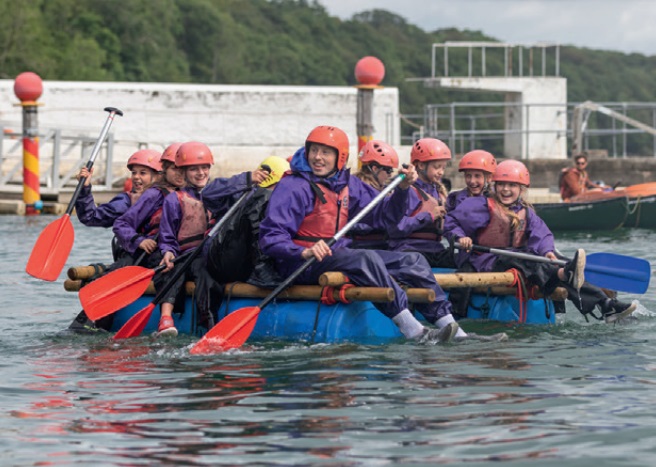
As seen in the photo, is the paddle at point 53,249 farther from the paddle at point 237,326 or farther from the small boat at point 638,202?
the small boat at point 638,202

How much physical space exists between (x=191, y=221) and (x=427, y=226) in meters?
1.73

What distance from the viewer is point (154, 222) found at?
379 inches

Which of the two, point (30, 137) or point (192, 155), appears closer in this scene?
point (192, 155)

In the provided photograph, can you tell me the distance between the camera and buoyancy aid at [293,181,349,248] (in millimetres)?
8383

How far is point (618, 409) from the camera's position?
6234 mm

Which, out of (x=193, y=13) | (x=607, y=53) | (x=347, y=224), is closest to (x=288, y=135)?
(x=347, y=224)

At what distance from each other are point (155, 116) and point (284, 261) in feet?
62.9

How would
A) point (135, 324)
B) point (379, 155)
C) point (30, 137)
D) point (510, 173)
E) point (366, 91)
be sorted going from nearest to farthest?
point (135, 324)
point (510, 173)
point (379, 155)
point (366, 91)
point (30, 137)

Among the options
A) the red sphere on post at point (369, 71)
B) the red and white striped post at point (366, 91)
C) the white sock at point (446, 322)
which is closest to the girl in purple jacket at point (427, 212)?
the white sock at point (446, 322)

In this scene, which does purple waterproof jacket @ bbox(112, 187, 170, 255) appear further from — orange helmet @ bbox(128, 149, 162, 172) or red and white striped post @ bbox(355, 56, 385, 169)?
red and white striped post @ bbox(355, 56, 385, 169)

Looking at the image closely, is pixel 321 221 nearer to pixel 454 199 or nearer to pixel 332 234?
pixel 332 234

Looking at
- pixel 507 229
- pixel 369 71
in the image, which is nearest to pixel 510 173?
pixel 507 229

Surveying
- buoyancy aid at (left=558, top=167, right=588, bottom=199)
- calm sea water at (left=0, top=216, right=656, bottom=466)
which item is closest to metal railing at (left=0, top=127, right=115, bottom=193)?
buoyancy aid at (left=558, top=167, right=588, bottom=199)

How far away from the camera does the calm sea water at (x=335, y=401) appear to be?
18.1ft
